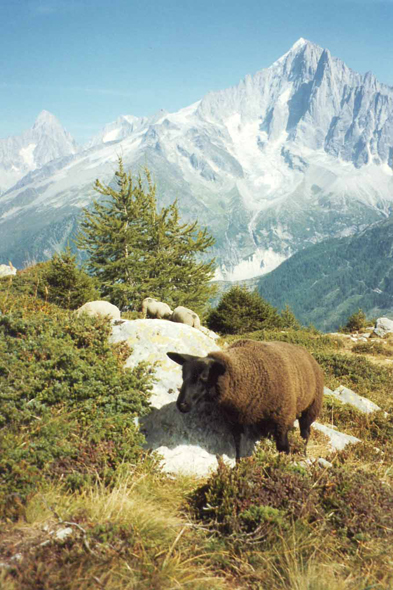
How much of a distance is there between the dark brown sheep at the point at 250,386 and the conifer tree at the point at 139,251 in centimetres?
2211

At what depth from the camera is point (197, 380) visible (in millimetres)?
5461

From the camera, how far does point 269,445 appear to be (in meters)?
6.43

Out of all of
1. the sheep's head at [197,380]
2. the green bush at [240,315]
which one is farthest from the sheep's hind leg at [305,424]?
the green bush at [240,315]

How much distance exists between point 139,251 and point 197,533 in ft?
93.2

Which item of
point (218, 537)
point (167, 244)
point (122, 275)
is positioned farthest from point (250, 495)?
point (167, 244)

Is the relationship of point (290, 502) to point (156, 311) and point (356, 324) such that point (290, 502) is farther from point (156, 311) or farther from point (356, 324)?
point (356, 324)

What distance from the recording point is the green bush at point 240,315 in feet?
81.4

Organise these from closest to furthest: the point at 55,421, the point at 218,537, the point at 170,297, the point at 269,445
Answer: the point at 218,537 < the point at 55,421 < the point at 269,445 < the point at 170,297

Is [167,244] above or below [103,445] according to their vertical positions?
above

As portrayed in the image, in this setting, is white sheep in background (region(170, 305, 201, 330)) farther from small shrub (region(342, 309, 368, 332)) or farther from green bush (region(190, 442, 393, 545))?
small shrub (region(342, 309, 368, 332))

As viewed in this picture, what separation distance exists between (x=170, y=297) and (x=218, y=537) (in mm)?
26865

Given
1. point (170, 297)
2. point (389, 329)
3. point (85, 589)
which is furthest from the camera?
point (170, 297)

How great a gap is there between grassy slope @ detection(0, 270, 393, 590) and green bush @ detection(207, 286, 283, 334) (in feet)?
64.4

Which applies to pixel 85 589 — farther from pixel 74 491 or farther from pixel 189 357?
pixel 189 357
